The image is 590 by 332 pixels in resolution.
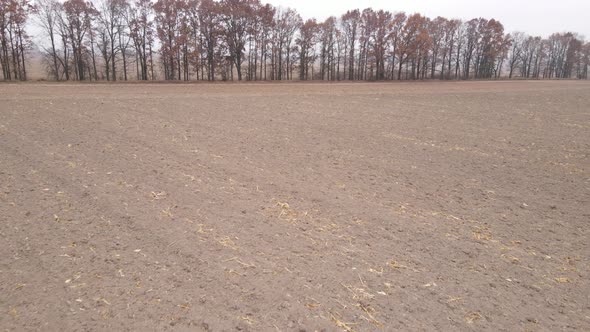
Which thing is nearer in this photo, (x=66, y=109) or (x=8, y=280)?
(x=8, y=280)

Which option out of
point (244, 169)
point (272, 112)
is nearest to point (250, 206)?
point (244, 169)

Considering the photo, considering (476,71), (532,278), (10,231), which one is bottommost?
(532,278)

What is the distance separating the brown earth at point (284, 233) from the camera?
13.1 ft

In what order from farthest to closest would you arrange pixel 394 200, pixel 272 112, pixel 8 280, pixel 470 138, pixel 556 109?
pixel 556 109, pixel 272 112, pixel 470 138, pixel 394 200, pixel 8 280

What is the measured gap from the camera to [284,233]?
579cm

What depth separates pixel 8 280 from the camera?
4.29m

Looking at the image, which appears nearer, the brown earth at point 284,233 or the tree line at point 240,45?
the brown earth at point 284,233

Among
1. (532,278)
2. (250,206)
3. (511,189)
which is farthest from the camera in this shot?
(511,189)

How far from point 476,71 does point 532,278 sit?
9835 cm

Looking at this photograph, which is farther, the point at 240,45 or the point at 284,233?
the point at 240,45

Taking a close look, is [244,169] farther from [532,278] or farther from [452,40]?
[452,40]

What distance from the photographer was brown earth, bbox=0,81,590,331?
13.1 ft

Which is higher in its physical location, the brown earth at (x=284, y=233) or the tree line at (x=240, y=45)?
the tree line at (x=240, y=45)

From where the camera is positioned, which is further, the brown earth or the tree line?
the tree line
